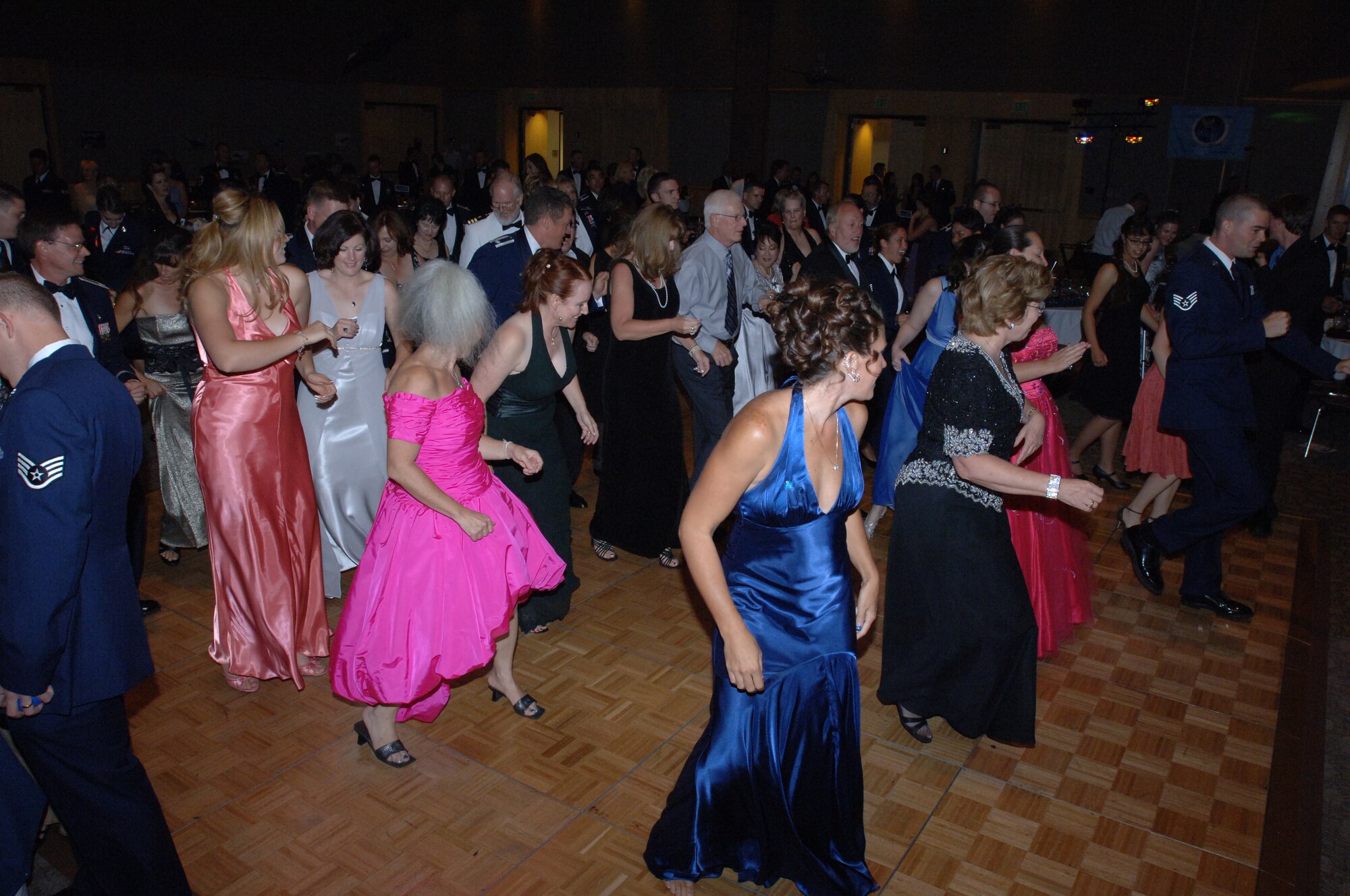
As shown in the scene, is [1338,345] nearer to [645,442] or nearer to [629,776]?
[645,442]

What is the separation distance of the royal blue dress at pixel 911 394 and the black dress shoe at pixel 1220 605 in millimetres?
1507

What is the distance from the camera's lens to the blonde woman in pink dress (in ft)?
12.2

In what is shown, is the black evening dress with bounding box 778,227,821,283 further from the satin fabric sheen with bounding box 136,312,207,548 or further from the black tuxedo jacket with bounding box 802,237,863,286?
the satin fabric sheen with bounding box 136,312,207,548

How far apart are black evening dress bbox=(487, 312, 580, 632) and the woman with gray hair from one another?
0.55 metres

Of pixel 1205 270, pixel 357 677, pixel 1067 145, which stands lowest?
pixel 357 677

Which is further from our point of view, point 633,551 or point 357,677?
point 633,551

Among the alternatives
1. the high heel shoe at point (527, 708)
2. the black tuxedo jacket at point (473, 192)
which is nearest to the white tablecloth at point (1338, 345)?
the high heel shoe at point (527, 708)

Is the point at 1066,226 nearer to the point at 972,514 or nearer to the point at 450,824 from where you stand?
the point at 972,514

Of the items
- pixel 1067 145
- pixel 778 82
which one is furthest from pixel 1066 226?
pixel 778 82

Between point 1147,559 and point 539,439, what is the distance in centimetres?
305

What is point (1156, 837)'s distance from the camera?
2.87 meters

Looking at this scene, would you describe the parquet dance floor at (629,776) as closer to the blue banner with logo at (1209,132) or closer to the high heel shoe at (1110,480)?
the high heel shoe at (1110,480)

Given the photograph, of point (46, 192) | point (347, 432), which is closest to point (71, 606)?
point (347, 432)

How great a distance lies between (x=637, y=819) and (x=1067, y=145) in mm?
16861
